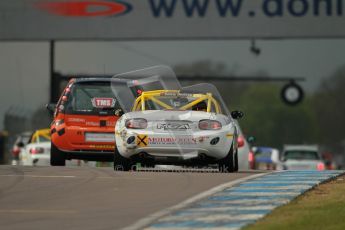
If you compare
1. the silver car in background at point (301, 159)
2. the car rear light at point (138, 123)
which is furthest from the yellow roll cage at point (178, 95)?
the silver car in background at point (301, 159)

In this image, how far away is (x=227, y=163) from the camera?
1848cm

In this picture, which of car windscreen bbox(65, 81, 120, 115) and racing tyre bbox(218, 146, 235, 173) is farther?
car windscreen bbox(65, 81, 120, 115)

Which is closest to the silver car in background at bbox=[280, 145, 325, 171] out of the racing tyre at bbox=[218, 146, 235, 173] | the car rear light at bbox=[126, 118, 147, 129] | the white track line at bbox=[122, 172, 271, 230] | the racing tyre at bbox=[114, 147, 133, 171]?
the racing tyre at bbox=[218, 146, 235, 173]

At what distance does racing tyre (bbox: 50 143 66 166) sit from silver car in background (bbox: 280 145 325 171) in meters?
17.9

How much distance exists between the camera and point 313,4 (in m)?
47.4

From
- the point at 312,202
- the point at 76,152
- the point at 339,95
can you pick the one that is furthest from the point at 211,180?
the point at 339,95

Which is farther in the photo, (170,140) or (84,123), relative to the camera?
(84,123)

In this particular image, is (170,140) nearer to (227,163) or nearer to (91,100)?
(227,163)

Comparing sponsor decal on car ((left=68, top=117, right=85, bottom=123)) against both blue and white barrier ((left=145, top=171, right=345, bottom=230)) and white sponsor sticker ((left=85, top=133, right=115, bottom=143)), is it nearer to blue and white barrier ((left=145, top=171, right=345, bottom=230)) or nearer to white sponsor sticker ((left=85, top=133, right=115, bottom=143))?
white sponsor sticker ((left=85, top=133, right=115, bottom=143))

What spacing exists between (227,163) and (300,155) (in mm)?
22438

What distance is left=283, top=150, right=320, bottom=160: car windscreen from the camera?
4019cm

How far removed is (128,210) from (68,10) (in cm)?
3880

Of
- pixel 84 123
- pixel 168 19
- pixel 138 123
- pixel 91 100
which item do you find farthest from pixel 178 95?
pixel 168 19

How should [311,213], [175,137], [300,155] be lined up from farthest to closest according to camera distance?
[300,155] < [175,137] < [311,213]
